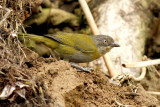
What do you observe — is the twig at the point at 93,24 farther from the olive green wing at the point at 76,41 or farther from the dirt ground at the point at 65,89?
the dirt ground at the point at 65,89

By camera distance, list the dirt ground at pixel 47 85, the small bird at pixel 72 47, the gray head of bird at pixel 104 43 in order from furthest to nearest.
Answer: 1. the gray head of bird at pixel 104 43
2. the small bird at pixel 72 47
3. the dirt ground at pixel 47 85

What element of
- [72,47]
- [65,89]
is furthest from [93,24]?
[65,89]

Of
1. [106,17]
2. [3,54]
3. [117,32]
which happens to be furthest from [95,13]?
[3,54]

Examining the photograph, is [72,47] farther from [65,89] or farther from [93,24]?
[65,89]

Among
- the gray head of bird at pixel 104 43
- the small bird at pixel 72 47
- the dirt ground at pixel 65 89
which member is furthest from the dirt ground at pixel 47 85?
the gray head of bird at pixel 104 43

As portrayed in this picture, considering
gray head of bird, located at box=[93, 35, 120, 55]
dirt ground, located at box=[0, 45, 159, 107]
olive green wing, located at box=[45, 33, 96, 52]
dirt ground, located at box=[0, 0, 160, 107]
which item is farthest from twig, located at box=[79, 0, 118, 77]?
dirt ground, located at box=[0, 45, 159, 107]

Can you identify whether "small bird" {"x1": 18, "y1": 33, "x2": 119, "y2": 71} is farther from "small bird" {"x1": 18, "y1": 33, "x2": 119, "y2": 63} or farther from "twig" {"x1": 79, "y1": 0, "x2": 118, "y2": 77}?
"twig" {"x1": 79, "y1": 0, "x2": 118, "y2": 77}

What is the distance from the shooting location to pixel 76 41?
4938 millimetres

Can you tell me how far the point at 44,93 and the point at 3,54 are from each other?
737 millimetres

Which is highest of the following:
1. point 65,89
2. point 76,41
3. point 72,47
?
point 76,41

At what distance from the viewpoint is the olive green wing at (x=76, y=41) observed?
4773 mm

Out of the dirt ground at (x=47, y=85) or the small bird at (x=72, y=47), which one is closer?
the dirt ground at (x=47, y=85)

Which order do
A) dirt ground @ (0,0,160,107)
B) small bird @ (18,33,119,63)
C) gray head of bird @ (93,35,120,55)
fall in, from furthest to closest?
gray head of bird @ (93,35,120,55)
small bird @ (18,33,119,63)
dirt ground @ (0,0,160,107)

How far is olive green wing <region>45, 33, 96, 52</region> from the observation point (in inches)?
188
